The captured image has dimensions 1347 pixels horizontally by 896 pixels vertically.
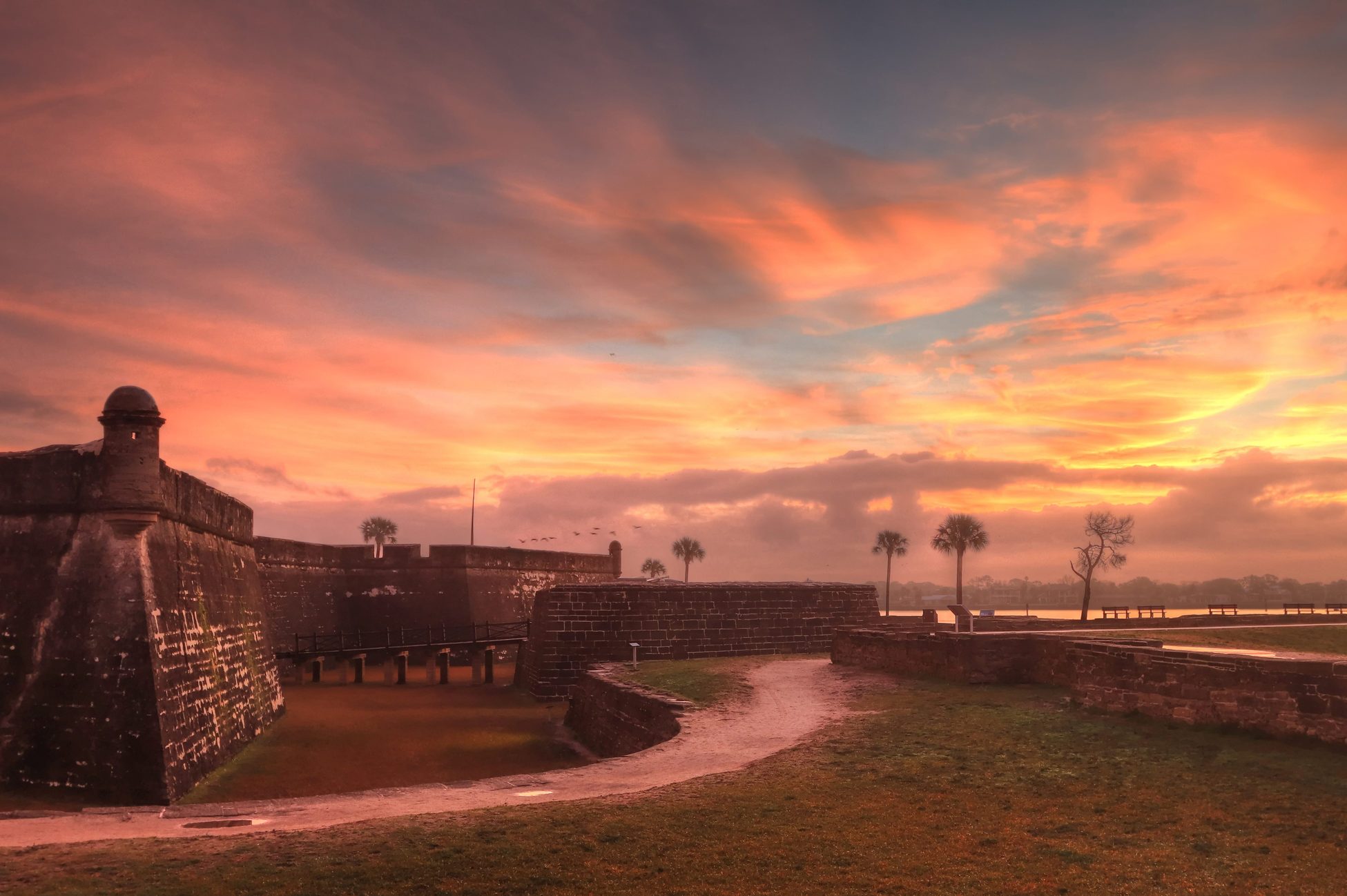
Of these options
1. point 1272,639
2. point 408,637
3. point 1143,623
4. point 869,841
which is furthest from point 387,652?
point 1143,623

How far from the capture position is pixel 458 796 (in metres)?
10.9

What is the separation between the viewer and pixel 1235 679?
38.0ft

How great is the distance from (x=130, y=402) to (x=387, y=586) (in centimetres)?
2481

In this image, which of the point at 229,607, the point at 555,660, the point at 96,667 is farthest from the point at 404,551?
the point at 96,667

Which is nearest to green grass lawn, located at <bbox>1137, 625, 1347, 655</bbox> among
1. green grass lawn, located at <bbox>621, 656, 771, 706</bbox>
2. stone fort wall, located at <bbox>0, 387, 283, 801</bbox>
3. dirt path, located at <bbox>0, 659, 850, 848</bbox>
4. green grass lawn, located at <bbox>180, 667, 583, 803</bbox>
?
green grass lawn, located at <bbox>621, 656, 771, 706</bbox>

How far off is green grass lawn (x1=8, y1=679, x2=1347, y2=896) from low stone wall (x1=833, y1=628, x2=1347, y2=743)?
43 centimetres

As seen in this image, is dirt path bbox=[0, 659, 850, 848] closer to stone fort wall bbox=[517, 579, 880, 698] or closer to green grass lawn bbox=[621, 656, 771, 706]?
green grass lawn bbox=[621, 656, 771, 706]

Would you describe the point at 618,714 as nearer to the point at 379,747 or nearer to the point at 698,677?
the point at 698,677

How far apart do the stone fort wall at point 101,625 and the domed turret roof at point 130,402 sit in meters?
0.02

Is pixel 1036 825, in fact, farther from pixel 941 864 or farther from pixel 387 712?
pixel 387 712

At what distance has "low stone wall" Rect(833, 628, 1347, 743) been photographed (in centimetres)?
1063

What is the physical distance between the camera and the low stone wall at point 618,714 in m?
16.9

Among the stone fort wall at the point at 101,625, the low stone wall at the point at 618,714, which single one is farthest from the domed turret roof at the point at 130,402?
the low stone wall at the point at 618,714

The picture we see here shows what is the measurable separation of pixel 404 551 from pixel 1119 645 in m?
29.9
